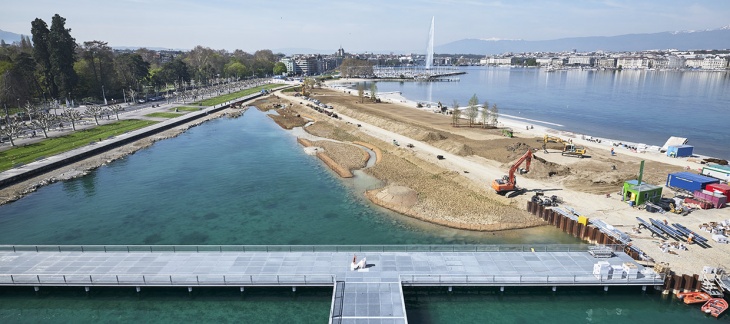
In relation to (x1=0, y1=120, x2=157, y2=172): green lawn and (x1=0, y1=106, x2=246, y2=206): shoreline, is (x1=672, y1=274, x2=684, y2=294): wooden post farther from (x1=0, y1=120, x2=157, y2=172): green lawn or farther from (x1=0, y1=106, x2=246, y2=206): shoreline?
(x1=0, y1=120, x2=157, y2=172): green lawn

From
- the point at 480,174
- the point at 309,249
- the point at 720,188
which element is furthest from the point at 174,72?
the point at 720,188

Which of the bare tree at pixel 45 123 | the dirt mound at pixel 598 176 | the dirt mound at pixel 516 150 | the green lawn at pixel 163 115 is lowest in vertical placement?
the dirt mound at pixel 598 176

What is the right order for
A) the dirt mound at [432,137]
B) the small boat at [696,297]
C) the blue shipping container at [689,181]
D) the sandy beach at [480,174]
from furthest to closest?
1. the dirt mound at [432,137]
2. the blue shipping container at [689,181]
3. the sandy beach at [480,174]
4. the small boat at [696,297]

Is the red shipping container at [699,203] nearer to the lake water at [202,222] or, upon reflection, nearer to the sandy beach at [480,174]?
the sandy beach at [480,174]

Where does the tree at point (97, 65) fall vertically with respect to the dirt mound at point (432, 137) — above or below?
above

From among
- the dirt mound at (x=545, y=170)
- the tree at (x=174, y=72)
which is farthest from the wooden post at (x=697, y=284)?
the tree at (x=174, y=72)

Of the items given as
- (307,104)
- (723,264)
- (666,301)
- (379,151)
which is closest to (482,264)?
(666,301)
